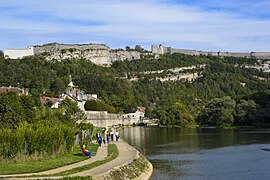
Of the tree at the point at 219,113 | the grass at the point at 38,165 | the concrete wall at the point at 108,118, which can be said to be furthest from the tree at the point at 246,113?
the grass at the point at 38,165

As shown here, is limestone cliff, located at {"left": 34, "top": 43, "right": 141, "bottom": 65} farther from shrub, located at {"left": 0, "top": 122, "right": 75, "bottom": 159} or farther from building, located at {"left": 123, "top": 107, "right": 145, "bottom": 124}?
shrub, located at {"left": 0, "top": 122, "right": 75, "bottom": 159}

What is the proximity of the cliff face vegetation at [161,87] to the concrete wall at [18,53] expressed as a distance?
27.4 ft

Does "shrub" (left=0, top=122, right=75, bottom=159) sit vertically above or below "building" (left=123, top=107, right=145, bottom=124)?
above

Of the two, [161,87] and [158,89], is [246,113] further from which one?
[161,87]

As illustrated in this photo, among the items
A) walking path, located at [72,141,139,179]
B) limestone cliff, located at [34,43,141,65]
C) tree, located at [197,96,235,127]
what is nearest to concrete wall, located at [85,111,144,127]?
tree, located at [197,96,235,127]

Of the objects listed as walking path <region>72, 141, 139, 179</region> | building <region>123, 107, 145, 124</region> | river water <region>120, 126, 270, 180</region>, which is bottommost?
building <region>123, 107, 145, 124</region>

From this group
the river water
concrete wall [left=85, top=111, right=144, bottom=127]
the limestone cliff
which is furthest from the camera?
the limestone cliff

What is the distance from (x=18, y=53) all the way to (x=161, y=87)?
164ft

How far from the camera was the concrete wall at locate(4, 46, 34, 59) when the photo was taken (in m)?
165

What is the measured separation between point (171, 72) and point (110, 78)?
45493 millimetres

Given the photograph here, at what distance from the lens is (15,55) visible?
547 feet

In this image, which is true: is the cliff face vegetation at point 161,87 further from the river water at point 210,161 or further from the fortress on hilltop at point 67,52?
the river water at point 210,161

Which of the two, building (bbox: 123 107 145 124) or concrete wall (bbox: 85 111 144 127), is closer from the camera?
concrete wall (bbox: 85 111 144 127)

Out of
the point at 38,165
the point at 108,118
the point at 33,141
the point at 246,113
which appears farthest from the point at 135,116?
the point at 38,165
